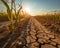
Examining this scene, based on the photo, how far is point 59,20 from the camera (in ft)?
33.9

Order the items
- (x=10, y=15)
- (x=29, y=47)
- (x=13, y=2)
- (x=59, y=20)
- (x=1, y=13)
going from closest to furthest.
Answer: (x=29, y=47) → (x=10, y=15) → (x=13, y=2) → (x=59, y=20) → (x=1, y=13)

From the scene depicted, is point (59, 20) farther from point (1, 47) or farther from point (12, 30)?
point (1, 47)

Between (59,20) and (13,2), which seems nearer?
(13,2)

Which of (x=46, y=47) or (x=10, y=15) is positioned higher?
(x=10, y=15)

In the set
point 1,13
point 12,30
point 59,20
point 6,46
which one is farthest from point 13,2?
point 1,13

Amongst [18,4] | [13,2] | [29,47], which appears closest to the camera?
[29,47]

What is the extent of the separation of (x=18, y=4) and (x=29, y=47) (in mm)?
4612

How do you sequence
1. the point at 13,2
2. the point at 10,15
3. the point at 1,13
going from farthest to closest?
the point at 1,13 → the point at 13,2 → the point at 10,15

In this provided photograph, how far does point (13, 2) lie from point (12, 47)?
3314 millimetres

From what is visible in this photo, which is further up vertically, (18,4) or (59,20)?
(18,4)

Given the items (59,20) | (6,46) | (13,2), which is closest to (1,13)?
(59,20)

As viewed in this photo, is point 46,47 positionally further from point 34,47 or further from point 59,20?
point 59,20

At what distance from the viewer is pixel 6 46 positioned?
141 inches

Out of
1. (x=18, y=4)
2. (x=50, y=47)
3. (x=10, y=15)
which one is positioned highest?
(x=18, y=4)
